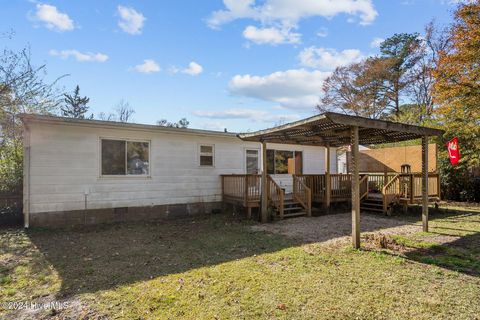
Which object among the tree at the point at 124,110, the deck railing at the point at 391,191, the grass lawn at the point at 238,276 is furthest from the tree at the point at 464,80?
the tree at the point at 124,110

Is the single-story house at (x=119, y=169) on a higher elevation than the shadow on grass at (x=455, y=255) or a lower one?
higher

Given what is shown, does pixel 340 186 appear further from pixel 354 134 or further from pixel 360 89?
pixel 360 89

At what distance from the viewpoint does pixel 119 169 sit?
873cm

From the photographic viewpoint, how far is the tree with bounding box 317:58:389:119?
2236 centimetres

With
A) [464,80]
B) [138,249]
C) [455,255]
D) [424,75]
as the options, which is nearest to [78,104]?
[138,249]

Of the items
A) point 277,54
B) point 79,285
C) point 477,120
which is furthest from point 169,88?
point 477,120

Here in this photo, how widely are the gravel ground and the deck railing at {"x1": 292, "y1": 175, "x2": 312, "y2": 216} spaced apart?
1.67 feet

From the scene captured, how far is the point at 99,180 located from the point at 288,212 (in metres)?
6.09

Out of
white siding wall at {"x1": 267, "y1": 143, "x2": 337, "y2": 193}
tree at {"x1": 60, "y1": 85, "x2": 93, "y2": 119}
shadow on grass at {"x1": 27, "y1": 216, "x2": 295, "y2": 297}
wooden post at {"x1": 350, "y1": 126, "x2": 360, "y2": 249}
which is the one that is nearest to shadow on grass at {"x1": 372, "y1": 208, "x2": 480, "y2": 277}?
wooden post at {"x1": 350, "y1": 126, "x2": 360, "y2": 249}

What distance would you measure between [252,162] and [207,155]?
6.95 ft

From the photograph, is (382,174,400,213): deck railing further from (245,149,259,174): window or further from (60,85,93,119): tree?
(60,85,93,119): tree

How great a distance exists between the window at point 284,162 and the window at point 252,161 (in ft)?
1.71

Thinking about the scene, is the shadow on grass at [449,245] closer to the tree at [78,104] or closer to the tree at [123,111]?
the tree at [123,111]

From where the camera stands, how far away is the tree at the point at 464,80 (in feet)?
34.4
